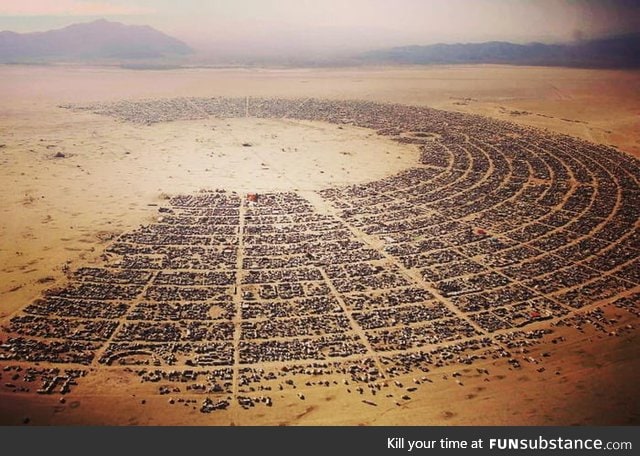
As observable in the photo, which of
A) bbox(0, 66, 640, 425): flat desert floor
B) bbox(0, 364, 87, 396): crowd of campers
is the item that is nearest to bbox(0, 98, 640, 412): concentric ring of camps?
bbox(0, 364, 87, 396): crowd of campers

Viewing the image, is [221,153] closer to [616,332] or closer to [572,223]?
[572,223]

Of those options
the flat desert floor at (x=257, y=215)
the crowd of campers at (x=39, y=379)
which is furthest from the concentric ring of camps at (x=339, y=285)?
the flat desert floor at (x=257, y=215)

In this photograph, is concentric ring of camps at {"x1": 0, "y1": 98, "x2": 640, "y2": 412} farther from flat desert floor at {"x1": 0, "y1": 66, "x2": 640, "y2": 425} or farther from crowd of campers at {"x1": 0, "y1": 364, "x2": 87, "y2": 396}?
flat desert floor at {"x1": 0, "y1": 66, "x2": 640, "y2": 425}

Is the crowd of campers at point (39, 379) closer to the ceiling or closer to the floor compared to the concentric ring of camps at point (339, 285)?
closer to the floor

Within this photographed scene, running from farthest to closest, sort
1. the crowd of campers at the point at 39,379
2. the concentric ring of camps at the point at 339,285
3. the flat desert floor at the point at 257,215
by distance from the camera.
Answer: the concentric ring of camps at the point at 339,285 < the crowd of campers at the point at 39,379 < the flat desert floor at the point at 257,215

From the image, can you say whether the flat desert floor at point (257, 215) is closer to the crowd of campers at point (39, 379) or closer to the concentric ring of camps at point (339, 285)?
the crowd of campers at point (39, 379)

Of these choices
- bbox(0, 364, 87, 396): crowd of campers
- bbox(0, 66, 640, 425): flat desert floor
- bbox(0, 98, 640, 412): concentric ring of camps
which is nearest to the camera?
bbox(0, 66, 640, 425): flat desert floor

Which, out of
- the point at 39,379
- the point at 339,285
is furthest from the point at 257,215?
the point at 39,379
